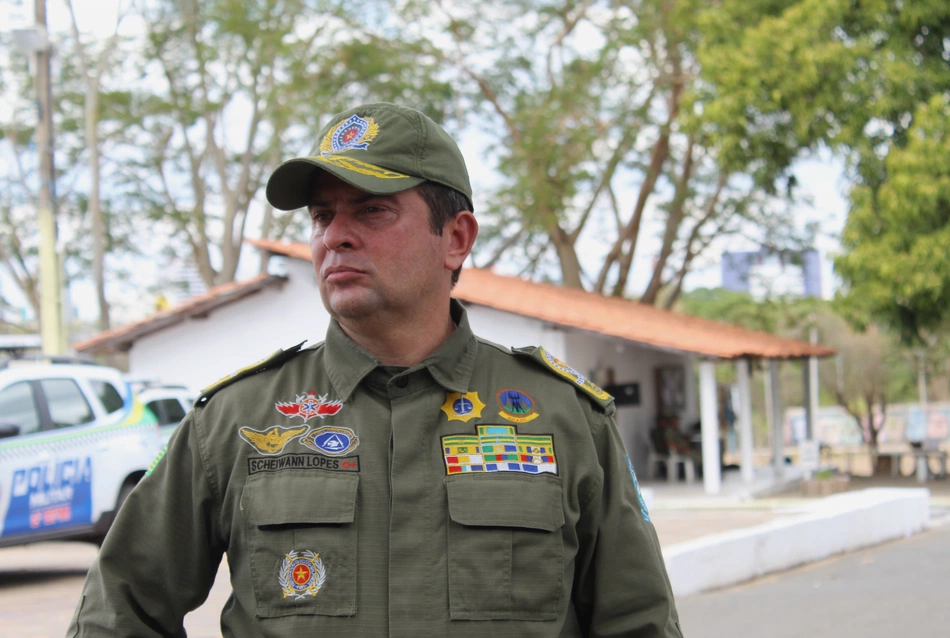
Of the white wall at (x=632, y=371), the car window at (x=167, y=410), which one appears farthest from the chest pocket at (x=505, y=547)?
the white wall at (x=632, y=371)

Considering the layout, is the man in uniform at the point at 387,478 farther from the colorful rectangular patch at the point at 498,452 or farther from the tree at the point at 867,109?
the tree at the point at 867,109

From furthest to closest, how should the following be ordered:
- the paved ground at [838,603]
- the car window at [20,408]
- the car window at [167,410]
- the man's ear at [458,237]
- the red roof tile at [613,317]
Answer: the red roof tile at [613,317] < the car window at [167,410] < the car window at [20,408] < the paved ground at [838,603] < the man's ear at [458,237]

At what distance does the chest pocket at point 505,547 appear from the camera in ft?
6.15

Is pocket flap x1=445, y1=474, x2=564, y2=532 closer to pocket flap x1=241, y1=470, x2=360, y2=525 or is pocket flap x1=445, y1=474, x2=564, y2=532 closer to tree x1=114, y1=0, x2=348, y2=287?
pocket flap x1=241, y1=470, x2=360, y2=525

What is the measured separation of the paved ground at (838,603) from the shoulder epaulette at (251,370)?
540 cm

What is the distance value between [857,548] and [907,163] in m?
7.15

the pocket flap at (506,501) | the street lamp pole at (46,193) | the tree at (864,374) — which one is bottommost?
the pocket flap at (506,501)

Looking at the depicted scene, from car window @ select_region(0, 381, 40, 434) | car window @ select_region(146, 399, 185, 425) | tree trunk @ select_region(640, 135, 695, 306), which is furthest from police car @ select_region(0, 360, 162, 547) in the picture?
tree trunk @ select_region(640, 135, 695, 306)

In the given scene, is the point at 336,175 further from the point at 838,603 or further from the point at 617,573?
the point at 838,603

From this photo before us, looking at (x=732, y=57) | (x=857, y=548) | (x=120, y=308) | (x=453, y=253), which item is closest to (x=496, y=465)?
(x=453, y=253)

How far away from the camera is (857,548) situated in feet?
36.6

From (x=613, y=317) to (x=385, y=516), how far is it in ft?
61.3

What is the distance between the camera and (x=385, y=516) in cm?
191

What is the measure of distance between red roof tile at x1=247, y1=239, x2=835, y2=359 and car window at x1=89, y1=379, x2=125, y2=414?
19.1ft
